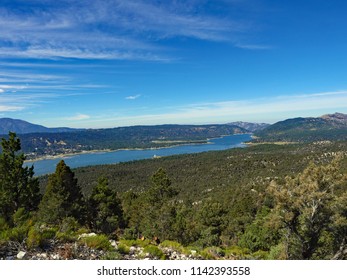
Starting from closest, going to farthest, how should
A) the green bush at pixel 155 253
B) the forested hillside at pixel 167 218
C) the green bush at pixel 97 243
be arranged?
the green bush at pixel 97 243 → the green bush at pixel 155 253 → the forested hillside at pixel 167 218

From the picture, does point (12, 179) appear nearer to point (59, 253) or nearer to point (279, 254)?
point (59, 253)

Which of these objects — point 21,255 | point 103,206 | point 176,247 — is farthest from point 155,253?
point 103,206

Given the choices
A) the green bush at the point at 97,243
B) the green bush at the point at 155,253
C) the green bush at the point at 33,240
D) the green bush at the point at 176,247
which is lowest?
the green bush at the point at 176,247

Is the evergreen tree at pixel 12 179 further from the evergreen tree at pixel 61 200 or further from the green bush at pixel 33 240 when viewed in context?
the green bush at pixel 33 240

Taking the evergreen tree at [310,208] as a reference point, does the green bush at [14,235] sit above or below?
above

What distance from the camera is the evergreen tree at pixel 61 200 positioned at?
21516 mm

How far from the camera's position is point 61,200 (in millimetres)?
22094

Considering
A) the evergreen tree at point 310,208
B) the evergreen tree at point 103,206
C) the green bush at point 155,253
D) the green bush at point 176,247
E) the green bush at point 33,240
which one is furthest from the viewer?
the evergreen tree at point 103,206

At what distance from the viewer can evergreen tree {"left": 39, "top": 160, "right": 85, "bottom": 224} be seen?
70.6 feet

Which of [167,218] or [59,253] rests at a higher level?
Answer: [59,253]

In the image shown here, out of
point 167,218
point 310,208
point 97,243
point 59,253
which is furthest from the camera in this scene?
point 167,218

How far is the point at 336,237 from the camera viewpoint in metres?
14.2

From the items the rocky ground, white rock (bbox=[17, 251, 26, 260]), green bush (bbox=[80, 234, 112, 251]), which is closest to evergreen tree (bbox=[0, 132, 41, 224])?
the rocky ground

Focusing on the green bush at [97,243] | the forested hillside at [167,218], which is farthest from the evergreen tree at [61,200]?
the green bush at [97,243]
